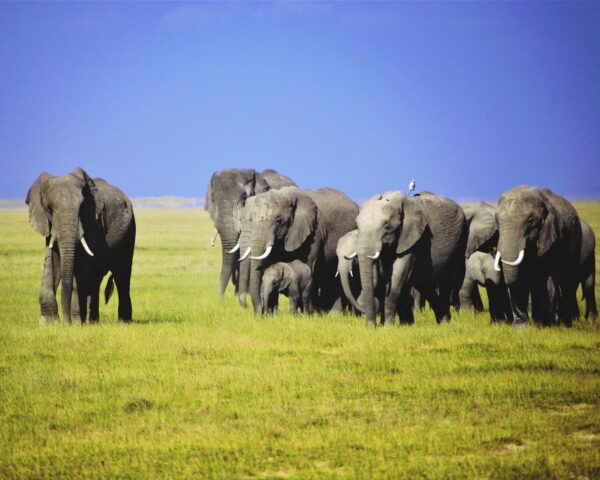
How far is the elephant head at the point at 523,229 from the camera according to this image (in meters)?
15.5

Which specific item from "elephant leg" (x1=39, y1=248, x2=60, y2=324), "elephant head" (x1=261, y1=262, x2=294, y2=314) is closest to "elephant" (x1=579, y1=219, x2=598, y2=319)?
"elephant head" (x1=261, y1=262, x2=294, y2=314)

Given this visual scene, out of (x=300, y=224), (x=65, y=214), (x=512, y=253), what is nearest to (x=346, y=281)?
(x=300, y=224)

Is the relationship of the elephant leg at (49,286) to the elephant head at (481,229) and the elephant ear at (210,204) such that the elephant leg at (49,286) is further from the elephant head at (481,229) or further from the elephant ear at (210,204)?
the elephant head at (481,229)

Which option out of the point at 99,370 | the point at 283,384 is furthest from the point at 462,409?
the point at 99,370

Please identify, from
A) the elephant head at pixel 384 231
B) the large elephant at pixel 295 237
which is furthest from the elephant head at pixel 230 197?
the elephant head at pixel 384 231

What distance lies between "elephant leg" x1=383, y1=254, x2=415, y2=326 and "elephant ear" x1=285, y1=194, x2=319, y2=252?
265cm

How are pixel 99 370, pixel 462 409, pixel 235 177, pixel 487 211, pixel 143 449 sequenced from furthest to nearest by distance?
1. pixel 235 177
2. pixel 487 211
3. pixel 99 370
4. pixel 462 409
5. pixel 143 449

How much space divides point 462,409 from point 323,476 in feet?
8.46

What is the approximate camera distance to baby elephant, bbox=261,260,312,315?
17844 mm

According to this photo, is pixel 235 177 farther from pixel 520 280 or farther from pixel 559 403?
pixel 559 403

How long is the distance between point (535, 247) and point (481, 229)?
4.30 metres

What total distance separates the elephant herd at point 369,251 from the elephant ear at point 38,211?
0.02 metres

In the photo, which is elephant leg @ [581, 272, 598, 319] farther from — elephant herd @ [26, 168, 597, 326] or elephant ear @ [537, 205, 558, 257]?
elephant ear @ [537, 205, 558, 257]

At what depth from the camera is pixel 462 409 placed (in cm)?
1049
